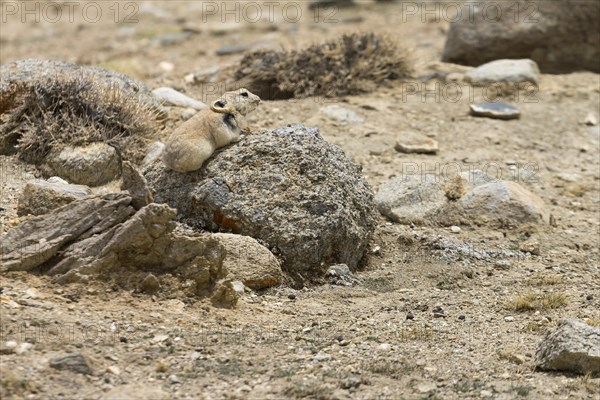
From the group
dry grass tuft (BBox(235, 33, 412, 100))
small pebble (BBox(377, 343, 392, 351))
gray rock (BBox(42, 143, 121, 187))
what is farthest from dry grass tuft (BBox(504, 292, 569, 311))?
dry grass tuft (BBox(235, 33, 412, 100))

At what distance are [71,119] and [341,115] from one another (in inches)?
150

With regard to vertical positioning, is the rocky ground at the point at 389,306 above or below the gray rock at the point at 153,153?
below

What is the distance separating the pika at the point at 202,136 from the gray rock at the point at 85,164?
106 cm

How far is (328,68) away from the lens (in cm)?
1412

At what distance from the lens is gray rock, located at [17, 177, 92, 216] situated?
9031 millimetres

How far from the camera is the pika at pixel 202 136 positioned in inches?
369

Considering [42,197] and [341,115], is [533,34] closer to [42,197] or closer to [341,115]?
[341,115]

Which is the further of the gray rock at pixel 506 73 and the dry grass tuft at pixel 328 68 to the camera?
the gray rock at pixel 506 73

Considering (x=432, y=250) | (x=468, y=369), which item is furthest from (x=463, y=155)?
(x=468, y=369)

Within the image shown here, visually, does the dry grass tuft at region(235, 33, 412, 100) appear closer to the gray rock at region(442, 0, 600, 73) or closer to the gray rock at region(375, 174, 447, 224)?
the gray rock at region(442, 0, 600, 73)

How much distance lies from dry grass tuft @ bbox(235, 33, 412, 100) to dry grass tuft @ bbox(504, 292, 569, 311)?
5596 millimetres

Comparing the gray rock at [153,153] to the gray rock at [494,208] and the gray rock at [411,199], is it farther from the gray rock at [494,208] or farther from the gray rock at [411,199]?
the gray rock at [494,208]

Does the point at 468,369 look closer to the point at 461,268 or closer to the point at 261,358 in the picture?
the point at 261,358

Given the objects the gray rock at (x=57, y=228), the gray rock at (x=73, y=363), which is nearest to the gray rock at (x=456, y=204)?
the gray rock at (x=57, y=228)
